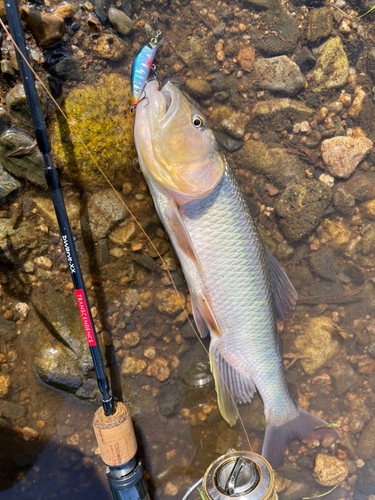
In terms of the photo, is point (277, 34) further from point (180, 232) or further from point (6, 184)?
point (6, 184)

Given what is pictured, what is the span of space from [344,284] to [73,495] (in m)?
3.04

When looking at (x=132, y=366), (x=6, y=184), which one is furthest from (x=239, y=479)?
(x=6, y=184)

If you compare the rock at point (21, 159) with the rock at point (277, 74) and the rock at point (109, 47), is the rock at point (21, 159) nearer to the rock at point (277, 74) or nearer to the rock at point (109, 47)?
the rock at point (109, 47)

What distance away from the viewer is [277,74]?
3047 mm

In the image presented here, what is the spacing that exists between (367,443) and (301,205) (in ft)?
7.70

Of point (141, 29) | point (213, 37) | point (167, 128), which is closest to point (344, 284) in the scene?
point (167, 128)

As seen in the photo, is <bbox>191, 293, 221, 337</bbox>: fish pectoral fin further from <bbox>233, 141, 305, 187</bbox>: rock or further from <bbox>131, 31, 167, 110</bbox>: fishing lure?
<bbox>131, 31, 167, 110</bbox>: fishing lure

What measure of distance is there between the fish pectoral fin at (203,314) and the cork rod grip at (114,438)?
88 centimetres

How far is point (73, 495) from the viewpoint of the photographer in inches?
110

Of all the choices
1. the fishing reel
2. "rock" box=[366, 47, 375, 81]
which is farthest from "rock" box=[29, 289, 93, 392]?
"rock" box=[366, 47, 375, 81]

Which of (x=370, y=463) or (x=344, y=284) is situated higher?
(x=344, y=284)

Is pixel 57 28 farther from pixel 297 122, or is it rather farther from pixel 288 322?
pixel 288 322

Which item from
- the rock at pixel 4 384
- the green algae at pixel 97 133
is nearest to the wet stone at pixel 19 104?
the green algae at pixel 97 133

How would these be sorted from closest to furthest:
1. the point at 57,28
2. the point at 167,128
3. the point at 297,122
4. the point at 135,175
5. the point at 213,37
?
the point at 167,128 → the point at 57,28 → the point at 135,175 → the point at 213,37 → the point at 297,122
